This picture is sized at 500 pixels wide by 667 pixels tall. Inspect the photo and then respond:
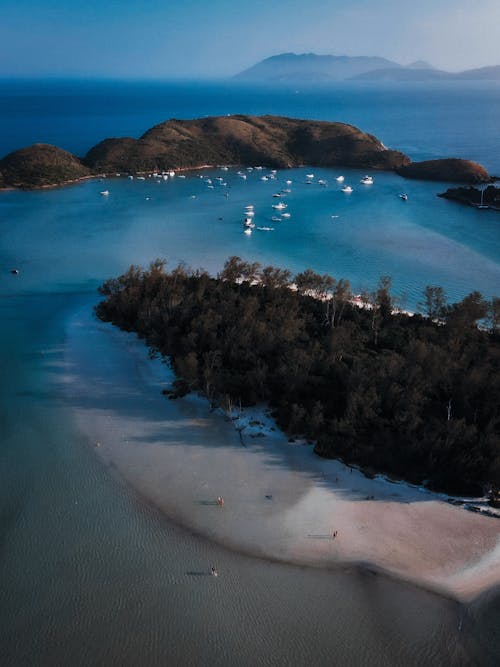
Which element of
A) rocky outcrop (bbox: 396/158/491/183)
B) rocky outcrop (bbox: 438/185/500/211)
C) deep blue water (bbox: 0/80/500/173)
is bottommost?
rocky outcrop (bbox: 438/185/500/211)

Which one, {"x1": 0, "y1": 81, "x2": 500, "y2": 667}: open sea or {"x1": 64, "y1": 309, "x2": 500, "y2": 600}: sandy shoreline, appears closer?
{"x1": 0, "y1": 81, "x2": 500, "y2": 667}: open sea

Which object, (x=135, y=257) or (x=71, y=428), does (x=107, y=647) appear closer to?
(x=71, y=428)

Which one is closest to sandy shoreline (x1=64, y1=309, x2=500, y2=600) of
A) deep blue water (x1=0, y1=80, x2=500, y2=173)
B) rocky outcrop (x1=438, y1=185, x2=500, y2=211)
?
rocky outcrop (x1=438, y1=185, x2=500, y2=211)

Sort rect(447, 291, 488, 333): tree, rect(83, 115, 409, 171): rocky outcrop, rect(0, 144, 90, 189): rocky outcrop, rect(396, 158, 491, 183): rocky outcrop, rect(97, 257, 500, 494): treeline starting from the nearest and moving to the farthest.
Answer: rect(97, 257, 500, 494): treeline, rect(447, 291, 488, 333): tree, rect(0, 144, 90, 189): rocky outcrop, rect(396, 158, 491, 183): rocky outcrop, rect(83, 115, 409, 171): rocky outcrop

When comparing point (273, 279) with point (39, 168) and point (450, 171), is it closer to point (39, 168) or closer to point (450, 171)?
point (39, 168)

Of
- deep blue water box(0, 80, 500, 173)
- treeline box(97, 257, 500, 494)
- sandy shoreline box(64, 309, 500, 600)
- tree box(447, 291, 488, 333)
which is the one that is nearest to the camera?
sandy shoreline box(64, 309, 500, 600)

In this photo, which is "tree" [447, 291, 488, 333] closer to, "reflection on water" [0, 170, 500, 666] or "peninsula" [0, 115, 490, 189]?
"reflection on water" [0, 170, 500, 666]

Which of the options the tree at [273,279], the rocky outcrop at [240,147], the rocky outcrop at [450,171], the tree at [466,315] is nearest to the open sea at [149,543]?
the tree at [466,315]

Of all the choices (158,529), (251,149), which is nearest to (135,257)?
(158,529)
